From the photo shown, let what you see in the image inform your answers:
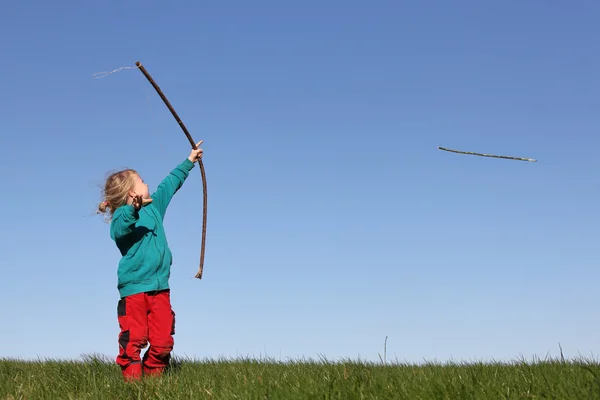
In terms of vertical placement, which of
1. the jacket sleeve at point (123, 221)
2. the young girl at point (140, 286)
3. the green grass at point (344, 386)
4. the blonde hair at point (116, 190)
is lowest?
the green grass at point (344, 386)

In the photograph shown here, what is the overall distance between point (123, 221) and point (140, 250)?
1.54 feet

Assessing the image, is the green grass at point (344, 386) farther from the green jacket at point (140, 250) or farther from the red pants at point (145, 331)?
the green jacket at point (140, 250)

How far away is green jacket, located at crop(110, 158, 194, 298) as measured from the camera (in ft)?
24.1

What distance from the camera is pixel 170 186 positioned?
8203mm

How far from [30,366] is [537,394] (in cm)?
721

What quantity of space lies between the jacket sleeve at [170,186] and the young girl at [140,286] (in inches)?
10.9

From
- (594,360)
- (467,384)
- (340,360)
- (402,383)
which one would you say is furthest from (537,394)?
(340,360)

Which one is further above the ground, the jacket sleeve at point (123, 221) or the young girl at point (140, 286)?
the jacket sleeve at point (123, 221)

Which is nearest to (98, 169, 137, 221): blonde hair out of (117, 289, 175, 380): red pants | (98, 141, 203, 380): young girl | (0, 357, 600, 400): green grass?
(98, 141, 203, 380): young girl

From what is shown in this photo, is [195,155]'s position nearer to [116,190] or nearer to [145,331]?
[116,190]

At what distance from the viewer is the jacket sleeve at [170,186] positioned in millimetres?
8133

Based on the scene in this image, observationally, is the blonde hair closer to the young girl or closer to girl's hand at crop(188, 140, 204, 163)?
the young girl

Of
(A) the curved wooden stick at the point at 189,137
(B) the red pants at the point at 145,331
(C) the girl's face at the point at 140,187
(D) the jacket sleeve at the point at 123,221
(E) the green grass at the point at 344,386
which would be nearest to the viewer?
(E) the green grass at the point at 344,386

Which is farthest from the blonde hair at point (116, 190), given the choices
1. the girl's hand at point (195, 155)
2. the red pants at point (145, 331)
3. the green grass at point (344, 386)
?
the green grass at point (344, 386)
